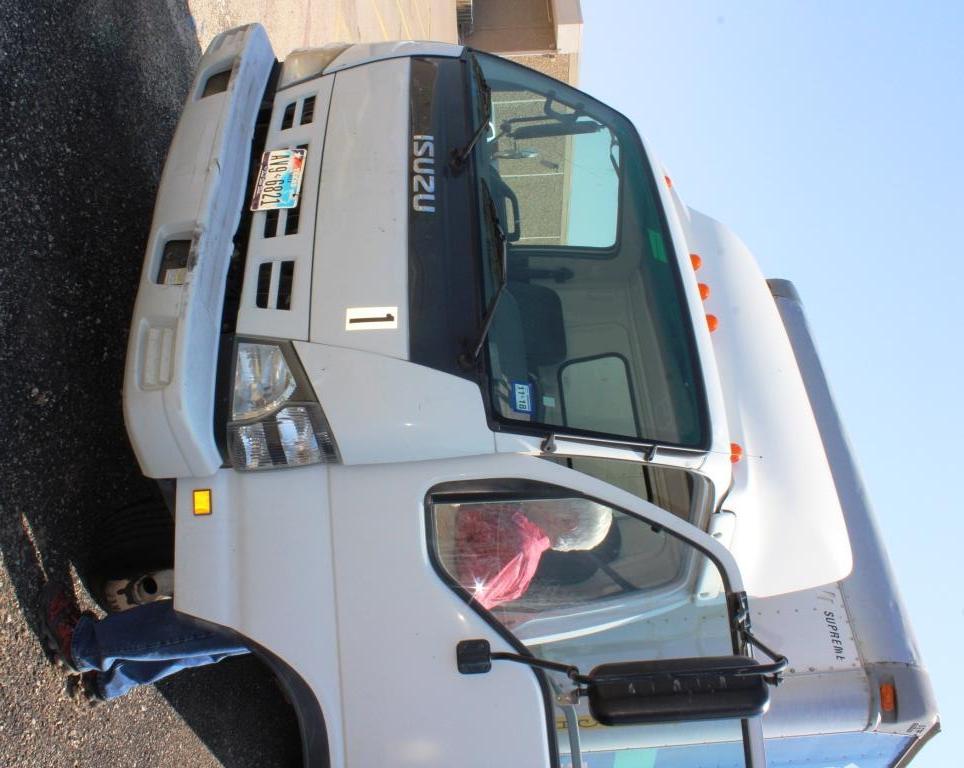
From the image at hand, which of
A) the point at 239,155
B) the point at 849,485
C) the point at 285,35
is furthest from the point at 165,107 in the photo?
the point at 849,485

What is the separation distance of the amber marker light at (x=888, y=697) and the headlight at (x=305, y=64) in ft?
11.2

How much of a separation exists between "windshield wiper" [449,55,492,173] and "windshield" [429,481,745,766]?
1.17 m

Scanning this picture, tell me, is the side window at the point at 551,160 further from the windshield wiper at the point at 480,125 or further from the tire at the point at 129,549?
the tire at the point at 129,549

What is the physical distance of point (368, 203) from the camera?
2.85 m

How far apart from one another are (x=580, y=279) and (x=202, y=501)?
154 cm

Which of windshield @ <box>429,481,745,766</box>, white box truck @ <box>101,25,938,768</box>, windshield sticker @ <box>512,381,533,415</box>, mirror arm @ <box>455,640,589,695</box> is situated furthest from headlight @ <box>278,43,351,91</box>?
mirror arm @ <box>455,640,589,695</box>

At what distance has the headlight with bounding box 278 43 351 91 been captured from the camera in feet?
11.1

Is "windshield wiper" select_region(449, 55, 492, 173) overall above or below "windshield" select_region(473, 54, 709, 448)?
above

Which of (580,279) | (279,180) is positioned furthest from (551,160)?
(279,180)

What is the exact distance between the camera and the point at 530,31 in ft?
38.7

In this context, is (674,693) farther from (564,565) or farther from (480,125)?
(480,125)

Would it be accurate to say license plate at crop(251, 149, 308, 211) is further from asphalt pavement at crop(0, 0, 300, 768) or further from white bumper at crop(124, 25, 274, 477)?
asphalt pavement at crop(0, 0, 300, 768)

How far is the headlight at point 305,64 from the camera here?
338 cm

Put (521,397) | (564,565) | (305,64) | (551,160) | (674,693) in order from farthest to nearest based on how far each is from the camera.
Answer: (551,160), (305,64), (564,565), (521,397), (674,693)
